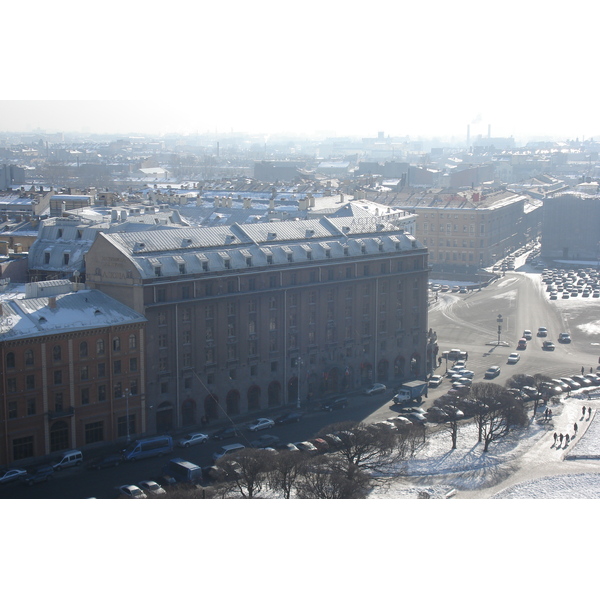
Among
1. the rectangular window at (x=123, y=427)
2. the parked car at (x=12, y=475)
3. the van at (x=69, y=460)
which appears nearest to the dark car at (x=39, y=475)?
the parked car at (x=12, y=475)

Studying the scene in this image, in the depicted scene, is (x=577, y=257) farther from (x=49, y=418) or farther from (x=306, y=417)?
(x=49, y=418)

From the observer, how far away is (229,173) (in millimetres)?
81500

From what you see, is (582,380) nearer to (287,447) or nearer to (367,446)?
(287,447)

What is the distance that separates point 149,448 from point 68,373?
192 cm

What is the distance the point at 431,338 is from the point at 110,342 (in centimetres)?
986

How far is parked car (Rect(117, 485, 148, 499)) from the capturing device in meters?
15.3

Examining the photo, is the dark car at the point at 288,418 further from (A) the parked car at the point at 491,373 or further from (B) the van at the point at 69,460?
(A) the parked car at the point at 491,373

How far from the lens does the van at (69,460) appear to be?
55.5ft

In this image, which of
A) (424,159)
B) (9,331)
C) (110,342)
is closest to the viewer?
(9,331)

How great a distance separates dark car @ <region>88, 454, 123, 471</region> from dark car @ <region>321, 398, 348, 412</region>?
16.7ft

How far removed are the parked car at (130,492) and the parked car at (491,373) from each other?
11.3 m

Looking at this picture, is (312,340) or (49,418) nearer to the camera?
(49,418)

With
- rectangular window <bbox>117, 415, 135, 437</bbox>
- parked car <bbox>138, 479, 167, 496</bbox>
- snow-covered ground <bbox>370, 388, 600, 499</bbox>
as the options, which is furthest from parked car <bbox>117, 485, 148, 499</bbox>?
snow-covered ground <bbox>370, 388, 600, 499</bbox>

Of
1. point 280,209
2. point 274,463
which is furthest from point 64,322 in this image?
point 280,209
